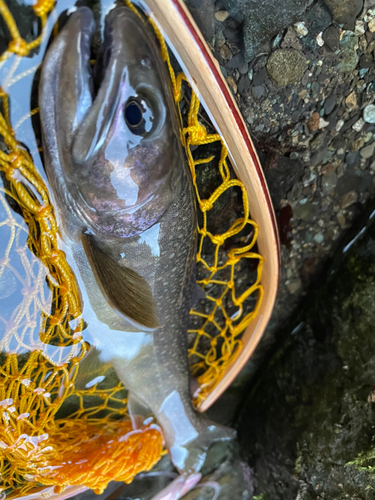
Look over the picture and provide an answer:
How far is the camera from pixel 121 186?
3.08 ft

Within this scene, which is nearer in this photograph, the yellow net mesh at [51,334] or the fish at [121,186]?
the fish at [121,186]

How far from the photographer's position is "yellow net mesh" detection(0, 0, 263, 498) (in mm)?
940

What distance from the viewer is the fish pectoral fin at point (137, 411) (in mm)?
1584

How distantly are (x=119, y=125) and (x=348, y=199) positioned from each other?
1333mm

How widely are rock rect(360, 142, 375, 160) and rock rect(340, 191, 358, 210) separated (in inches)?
7.4

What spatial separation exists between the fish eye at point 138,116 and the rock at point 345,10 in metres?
0.82

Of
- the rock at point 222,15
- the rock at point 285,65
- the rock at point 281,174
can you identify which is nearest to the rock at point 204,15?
the rock at point 222,15

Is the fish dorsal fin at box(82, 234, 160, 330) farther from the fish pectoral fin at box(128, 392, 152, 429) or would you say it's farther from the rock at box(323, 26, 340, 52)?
the rock at box(323, 26, 340, 52)

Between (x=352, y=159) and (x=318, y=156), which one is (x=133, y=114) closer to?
(x=318, y=156)

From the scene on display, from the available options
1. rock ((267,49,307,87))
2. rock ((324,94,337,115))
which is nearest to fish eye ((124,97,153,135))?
rock ((267,49,307,87))

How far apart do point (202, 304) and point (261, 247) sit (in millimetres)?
457

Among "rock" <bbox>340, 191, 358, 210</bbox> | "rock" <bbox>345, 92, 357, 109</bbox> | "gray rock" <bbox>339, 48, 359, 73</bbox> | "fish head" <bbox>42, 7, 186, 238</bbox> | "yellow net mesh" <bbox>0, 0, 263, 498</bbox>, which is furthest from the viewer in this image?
"rock" <bbox>340, 191, 358, 210</bbox>

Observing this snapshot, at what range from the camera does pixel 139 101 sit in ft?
2.81

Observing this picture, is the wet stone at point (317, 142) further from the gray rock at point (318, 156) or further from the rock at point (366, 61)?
the rock at point (366, 61)
